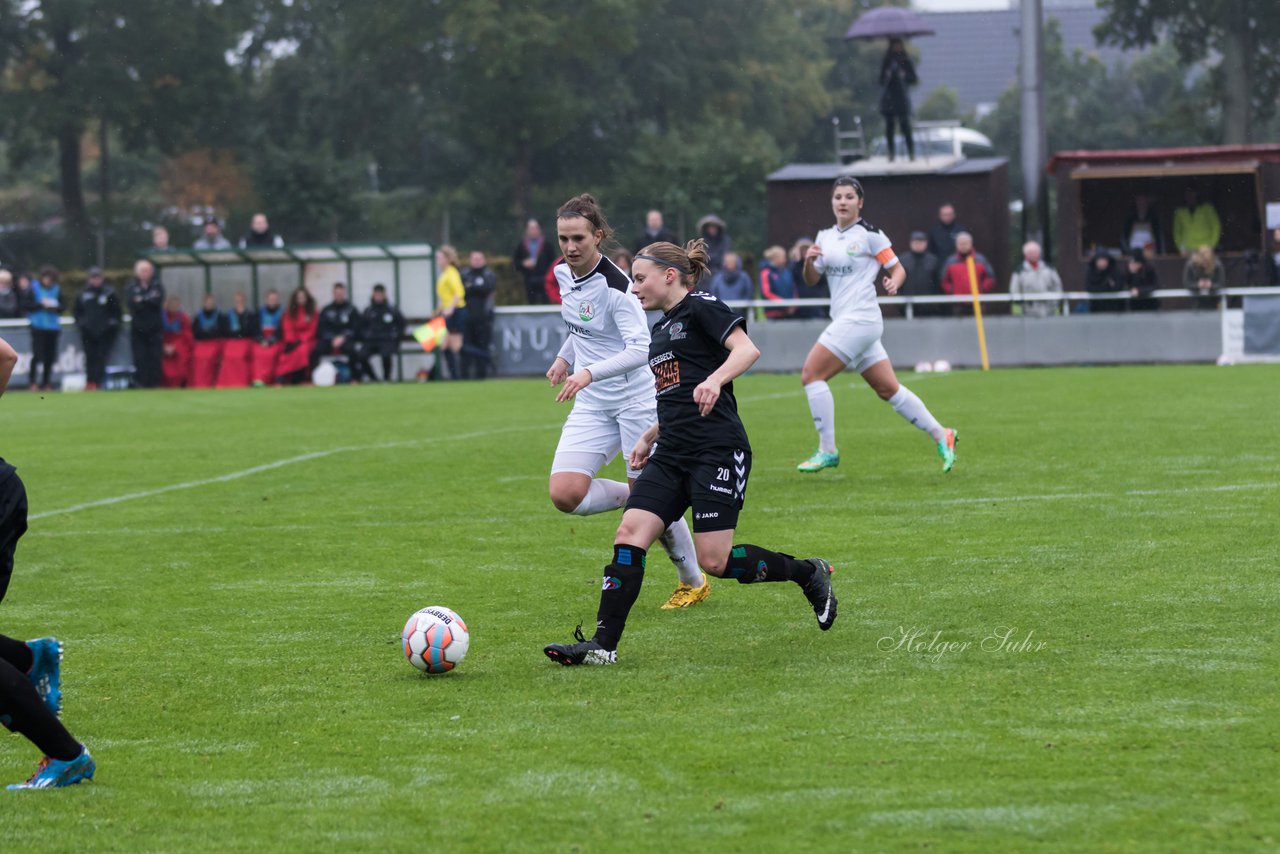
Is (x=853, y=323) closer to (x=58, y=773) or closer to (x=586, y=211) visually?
(x=586, y=211)

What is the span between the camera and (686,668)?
6676 mm

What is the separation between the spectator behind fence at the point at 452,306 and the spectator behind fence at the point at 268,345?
2.41 m

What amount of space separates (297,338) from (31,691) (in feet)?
74.9

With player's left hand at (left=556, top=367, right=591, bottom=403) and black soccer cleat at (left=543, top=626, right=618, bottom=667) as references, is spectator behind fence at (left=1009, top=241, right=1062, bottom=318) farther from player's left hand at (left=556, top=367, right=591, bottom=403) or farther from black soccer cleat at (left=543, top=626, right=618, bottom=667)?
black soccer cleat at (left=543, top=626, right=618, bottom=667)

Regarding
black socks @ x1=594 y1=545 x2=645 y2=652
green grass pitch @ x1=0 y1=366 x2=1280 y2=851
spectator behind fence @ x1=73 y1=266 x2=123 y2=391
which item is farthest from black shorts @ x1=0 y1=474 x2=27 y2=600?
spectator behind fence @ x1=73 y1=266 x2=123 y2=391

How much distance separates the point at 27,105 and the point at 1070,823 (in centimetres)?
5059

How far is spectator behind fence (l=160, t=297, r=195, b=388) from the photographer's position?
27844 millimetres

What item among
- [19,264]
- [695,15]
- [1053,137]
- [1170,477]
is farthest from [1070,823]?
[1053,137]

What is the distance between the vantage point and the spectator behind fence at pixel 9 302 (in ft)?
93.1

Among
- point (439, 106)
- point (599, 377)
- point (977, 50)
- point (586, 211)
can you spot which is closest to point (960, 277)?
point (586, 211)

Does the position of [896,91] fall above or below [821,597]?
above

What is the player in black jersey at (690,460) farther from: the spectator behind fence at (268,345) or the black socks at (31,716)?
the spectator behind fence at (268,345)

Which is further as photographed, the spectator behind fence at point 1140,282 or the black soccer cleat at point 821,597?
the spectator behind fence at point 1140,282

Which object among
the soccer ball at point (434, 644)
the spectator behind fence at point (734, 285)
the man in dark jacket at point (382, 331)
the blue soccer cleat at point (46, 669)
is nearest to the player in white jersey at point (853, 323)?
the soccer ball at point (434, 644)
